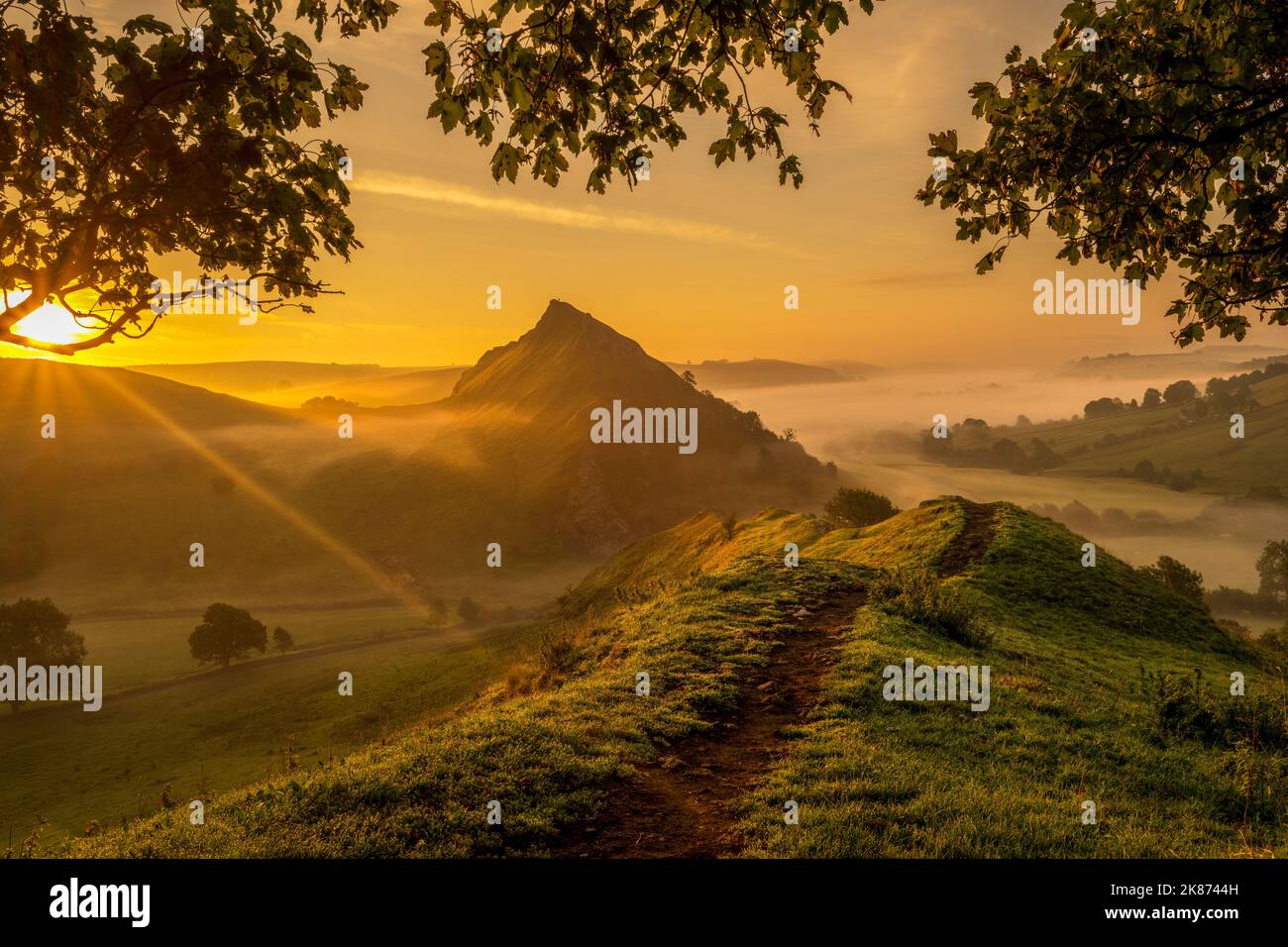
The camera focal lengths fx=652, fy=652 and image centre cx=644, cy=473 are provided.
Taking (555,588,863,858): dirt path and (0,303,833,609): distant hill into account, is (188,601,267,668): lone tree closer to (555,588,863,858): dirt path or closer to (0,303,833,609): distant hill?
(0,303,833,609): distant hill

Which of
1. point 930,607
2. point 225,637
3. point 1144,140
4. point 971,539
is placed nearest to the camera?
point 1144,140

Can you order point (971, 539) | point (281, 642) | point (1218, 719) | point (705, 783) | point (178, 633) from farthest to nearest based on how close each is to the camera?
point (178, 633), point (281, 642), point (971, 539), point (1218, 719), point (705, 783)

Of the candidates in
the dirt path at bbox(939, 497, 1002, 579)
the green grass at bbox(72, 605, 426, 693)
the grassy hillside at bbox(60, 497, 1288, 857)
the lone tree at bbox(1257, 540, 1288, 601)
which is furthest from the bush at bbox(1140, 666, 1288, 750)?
the lone tree at bbox(1257, 540, 1288, 601)

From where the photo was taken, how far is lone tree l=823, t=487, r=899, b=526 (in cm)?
6994

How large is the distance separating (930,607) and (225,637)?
93.0 metres

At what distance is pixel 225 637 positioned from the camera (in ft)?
284

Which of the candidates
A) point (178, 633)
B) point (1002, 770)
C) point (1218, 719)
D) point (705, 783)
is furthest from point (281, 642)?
point (1218, 719)

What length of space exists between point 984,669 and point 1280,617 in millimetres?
220925

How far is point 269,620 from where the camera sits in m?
116

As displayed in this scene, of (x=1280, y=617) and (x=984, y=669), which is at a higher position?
(x=984, y=669)

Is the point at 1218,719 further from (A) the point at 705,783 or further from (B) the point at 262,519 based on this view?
(B) the point at 262,519
